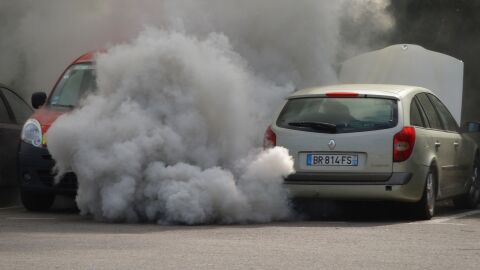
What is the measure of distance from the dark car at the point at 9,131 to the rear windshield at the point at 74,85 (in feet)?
2.68

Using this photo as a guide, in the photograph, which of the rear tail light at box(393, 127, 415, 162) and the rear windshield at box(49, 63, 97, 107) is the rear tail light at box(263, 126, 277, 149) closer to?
the rear tail light at box(393, 127, 415, 162)

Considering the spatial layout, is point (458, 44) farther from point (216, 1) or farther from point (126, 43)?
point (126, 43)

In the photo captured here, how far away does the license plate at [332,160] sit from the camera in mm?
12367

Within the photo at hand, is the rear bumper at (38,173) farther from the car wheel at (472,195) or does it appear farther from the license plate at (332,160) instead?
the car wheel at (472,195)

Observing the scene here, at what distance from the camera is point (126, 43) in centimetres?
1346

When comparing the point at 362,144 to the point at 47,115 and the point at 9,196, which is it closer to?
the point at 47,115

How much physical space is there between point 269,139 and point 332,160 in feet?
2.60

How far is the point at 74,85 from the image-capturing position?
15.0 m

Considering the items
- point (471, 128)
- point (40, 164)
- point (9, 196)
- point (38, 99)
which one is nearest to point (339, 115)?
point (471, 128)

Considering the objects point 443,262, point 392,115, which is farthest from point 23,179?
point 443,262

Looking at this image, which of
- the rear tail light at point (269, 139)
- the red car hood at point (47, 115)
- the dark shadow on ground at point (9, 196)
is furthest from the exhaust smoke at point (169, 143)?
the dark shadow on ground at point (9, 196)

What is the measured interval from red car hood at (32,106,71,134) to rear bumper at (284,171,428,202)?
10.4 ft

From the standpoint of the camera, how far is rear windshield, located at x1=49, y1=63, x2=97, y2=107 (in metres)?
14.8

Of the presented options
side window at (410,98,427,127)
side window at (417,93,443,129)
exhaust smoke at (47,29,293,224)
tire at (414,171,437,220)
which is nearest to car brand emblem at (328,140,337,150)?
exhaust smoke at (47,29,293,224)
